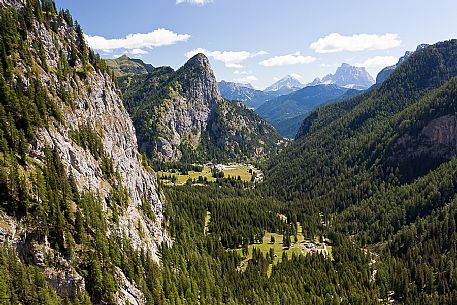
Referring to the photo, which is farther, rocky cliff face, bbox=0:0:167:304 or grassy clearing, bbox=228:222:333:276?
grassy clearing, bbox=228:222:333:276

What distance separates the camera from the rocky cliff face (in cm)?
7219

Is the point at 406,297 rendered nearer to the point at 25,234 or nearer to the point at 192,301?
the point at 192,301

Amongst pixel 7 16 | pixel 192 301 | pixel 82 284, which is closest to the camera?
pixel 82 284

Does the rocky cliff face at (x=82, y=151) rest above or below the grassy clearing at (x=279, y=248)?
above

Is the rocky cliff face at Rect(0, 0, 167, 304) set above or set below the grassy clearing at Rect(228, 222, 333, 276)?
above

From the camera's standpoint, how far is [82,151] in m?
103

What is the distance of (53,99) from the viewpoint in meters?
99.8

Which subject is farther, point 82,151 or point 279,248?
point 279,248

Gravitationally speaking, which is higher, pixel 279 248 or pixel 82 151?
pixel 82 151

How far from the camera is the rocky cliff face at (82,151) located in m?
72.2

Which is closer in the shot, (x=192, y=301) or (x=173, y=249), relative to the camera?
(x=192, y=301)

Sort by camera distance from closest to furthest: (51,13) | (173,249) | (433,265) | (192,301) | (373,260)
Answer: (192,301) < (51,13) < (173,249) < (433,265) < (373,260)

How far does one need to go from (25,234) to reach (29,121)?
28.9 metres

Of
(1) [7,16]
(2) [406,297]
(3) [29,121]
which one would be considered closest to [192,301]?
(3) [29,121]
